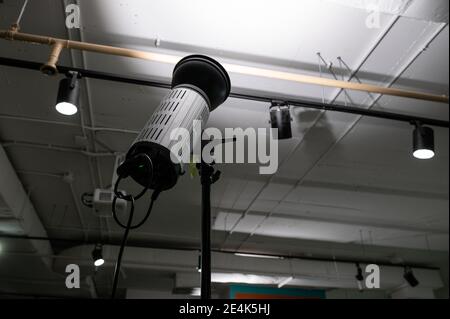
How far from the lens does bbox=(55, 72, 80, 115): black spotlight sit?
1650 mm

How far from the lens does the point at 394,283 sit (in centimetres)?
551

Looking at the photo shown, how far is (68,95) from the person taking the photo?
1653 mm

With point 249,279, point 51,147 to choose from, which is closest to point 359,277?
point 249,279

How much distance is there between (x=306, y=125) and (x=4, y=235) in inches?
131

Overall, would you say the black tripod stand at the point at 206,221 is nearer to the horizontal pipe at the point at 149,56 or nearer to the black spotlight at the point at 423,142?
the horizontal pipe at the point at 149,56

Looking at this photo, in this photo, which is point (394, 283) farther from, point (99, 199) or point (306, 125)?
point (99, 199)

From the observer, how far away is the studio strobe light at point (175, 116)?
2.65 feet

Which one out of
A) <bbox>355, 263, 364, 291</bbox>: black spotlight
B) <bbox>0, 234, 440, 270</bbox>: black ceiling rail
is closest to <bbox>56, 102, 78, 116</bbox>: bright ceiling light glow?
<bbox>0, 234, 440, 270</bbox>: black ceiling rail

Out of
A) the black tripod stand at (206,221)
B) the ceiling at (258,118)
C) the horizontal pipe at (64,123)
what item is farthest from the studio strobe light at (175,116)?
the horizontal pipe at (64,123)

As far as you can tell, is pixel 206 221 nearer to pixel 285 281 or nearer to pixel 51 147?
pixel 51 147

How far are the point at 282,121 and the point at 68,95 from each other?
1059 mm

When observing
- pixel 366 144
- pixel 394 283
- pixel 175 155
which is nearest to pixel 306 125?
pixel 366 144
